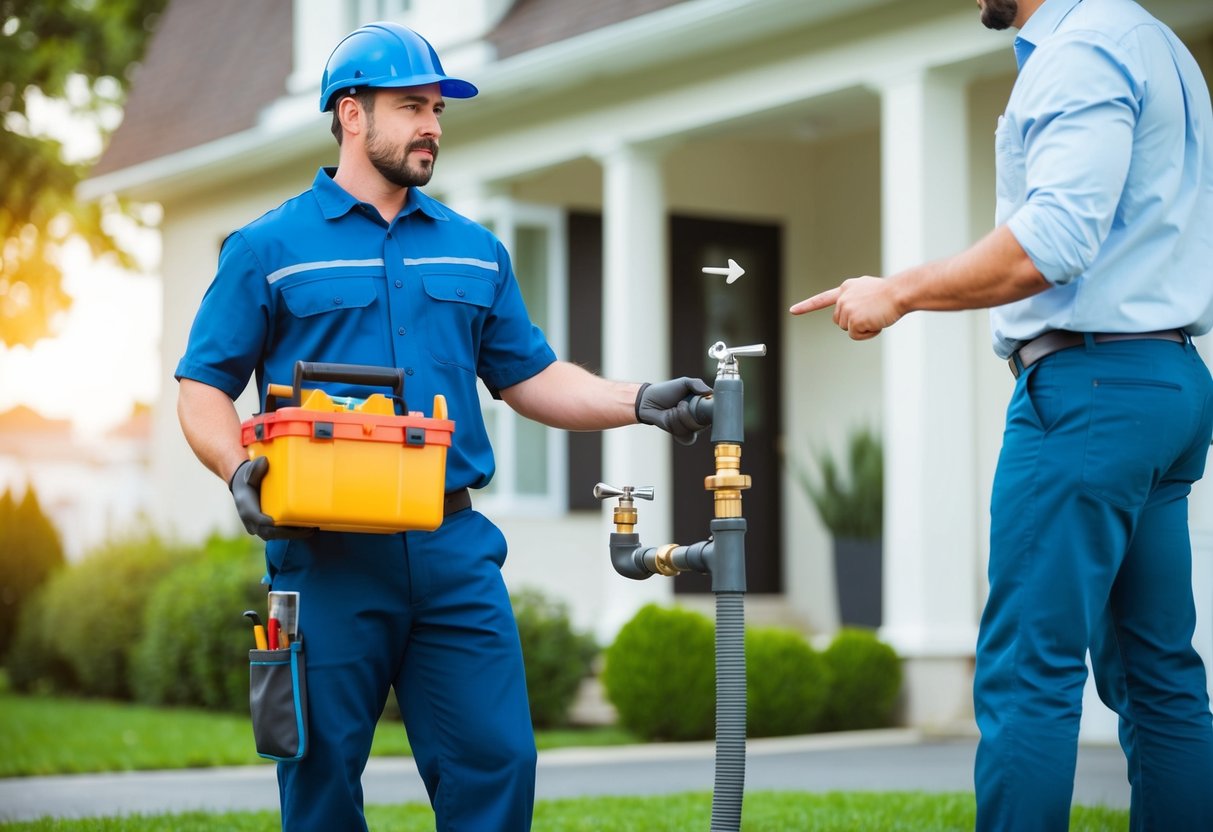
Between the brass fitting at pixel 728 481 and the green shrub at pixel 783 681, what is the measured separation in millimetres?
5831

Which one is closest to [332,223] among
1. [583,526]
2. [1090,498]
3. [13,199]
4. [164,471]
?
[1090,498]

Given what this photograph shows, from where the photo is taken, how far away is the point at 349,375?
344cm

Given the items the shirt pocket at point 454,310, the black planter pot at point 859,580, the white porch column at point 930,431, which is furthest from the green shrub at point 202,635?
the shirt pocket at point 454,310

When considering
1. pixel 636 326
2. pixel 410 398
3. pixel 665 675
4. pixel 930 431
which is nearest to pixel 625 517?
pixel 410 398

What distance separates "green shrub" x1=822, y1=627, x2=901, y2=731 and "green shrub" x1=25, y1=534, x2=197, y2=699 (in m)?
5.78

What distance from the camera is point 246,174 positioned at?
576 inches

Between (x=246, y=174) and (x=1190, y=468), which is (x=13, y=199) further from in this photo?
(x=1190, y=468)

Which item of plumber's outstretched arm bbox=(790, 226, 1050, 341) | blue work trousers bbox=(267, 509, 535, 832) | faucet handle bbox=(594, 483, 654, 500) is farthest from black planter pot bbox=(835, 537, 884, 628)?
plumber's outstretched arm bbox=(790, 226, 1050, 341)

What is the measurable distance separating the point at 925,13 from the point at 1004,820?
21.5ft

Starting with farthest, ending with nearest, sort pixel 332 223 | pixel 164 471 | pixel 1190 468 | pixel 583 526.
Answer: pixel 164 471 < pixel 583 526 < pixel 332 223 < pixel 1190 468

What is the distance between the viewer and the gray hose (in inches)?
132

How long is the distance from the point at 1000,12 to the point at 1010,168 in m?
0.34

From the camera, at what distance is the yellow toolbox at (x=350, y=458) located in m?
3.29

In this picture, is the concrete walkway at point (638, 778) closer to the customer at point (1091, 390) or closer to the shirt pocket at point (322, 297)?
the customer at point (1091, 390)
